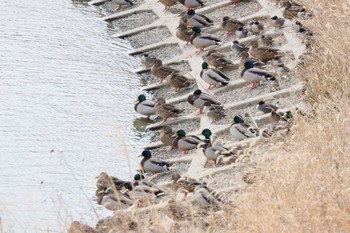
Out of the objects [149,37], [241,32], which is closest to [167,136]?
[241,32]

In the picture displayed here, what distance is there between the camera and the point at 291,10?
717 inches

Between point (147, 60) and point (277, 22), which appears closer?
point (277, 22)

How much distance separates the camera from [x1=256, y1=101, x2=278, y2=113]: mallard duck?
48.8 feet

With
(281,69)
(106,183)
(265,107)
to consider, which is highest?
(106,183)

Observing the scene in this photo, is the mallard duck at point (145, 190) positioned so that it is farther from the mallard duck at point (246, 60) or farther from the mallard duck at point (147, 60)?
the mallard duck at point (147, 60)

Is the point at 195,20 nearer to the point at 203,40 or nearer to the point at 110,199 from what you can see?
the point at 203,40

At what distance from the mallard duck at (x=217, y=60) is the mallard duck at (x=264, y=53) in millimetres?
419

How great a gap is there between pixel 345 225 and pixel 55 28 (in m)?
13.8

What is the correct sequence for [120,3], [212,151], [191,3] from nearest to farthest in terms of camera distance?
[212,151] < [191,3] < [120,3]

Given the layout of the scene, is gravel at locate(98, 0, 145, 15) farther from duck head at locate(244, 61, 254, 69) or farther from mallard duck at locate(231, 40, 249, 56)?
duck head at locate(244, 61, 254, 69)

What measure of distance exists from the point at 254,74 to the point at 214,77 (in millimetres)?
730

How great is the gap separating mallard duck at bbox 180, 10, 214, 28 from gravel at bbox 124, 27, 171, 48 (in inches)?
20.6

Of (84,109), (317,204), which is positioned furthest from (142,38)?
(317,204)

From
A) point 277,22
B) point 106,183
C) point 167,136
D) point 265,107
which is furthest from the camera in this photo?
point 277,22
